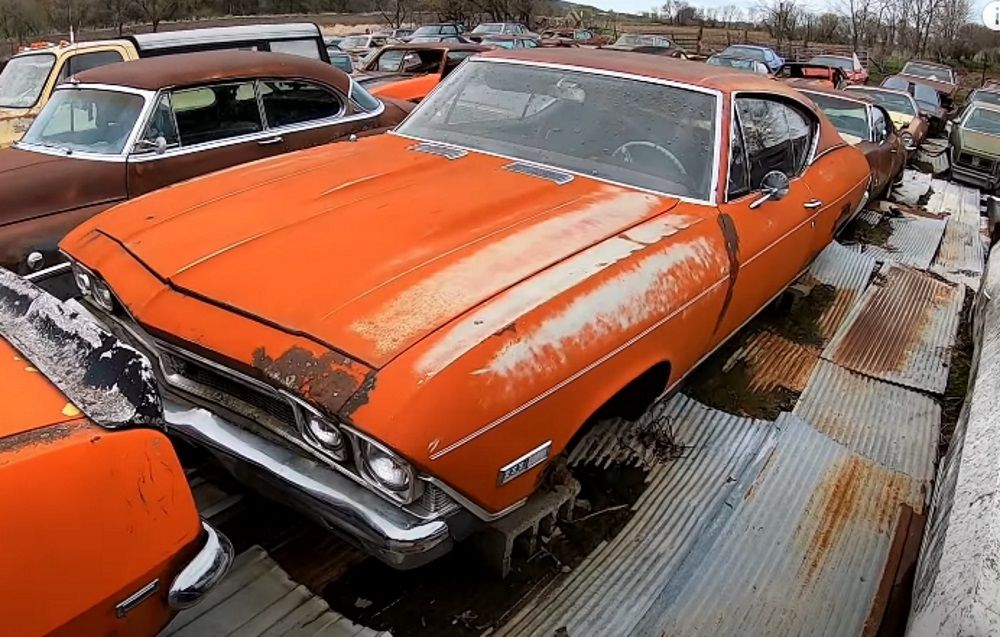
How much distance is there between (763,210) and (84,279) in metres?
2.92

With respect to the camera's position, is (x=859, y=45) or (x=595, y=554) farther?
(x=859, y=45)

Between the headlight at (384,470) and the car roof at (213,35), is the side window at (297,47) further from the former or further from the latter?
the headlight at (384,470)

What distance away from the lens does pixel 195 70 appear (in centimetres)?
502

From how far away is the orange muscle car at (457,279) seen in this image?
79.4 inches

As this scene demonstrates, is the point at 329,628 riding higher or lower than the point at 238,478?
lower

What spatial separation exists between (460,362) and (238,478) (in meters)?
0.92

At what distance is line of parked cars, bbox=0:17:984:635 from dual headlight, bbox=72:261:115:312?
0.02m

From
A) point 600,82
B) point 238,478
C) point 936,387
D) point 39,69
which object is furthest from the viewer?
point 39,69

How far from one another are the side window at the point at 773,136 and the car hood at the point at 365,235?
76 cm

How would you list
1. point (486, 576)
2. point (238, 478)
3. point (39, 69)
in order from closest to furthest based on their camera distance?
point (238, 478), point (486, 576), point (39, 69)

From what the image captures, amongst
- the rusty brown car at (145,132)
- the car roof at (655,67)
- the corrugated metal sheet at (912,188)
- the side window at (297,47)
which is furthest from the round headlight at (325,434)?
the corrugated metal sheet at (912,188)

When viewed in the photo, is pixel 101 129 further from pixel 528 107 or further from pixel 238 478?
pixel 238 478

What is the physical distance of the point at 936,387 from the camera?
4.03m

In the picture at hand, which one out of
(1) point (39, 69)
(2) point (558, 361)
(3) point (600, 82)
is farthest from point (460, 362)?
(1) point (39, 69)
